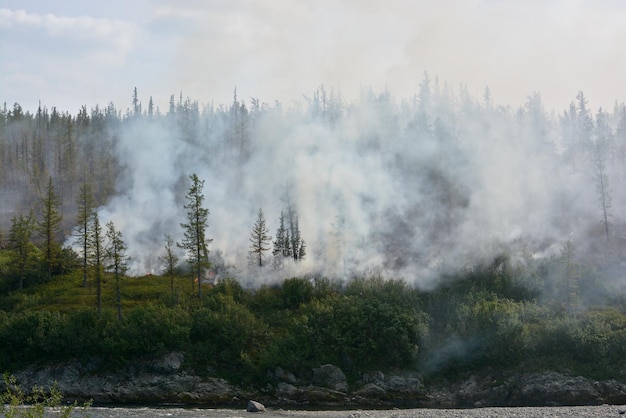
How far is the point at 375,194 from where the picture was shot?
10538 cm

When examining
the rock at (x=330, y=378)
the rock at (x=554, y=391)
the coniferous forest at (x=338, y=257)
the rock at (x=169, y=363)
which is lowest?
the rock at (x=554, y=391)

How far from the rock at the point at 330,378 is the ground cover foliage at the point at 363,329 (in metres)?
1.31

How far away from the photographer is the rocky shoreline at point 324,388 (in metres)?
62.3

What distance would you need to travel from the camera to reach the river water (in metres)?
50.1

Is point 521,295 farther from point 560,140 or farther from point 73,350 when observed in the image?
point 560,140

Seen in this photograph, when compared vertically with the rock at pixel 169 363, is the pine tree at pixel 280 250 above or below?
above

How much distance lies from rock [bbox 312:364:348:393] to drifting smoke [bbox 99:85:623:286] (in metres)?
21.7

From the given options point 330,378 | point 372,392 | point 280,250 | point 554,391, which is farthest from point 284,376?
point 280,250

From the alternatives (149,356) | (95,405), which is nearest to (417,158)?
(149,356)

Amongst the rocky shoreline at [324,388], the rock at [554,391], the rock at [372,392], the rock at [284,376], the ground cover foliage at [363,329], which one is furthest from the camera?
the ground cover foliage at [363,329]

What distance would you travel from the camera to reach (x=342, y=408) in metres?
61.0

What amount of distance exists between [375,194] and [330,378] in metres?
43.9

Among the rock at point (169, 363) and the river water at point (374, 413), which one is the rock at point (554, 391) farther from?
the rock at point (169, 363)

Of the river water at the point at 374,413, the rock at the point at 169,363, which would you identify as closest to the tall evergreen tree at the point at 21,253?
the rock at the point at 169,363
